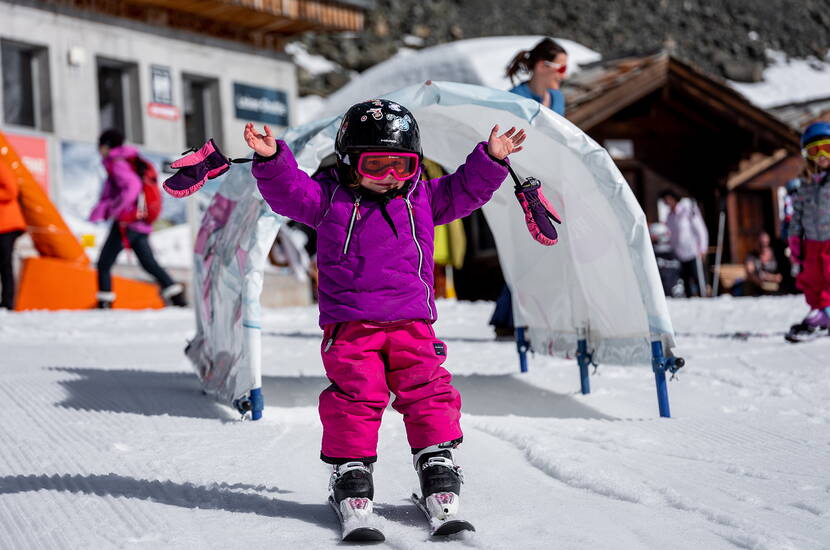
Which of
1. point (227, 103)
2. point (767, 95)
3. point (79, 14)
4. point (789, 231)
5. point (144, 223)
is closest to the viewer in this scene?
point (789, 231)

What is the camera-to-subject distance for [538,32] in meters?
57.7

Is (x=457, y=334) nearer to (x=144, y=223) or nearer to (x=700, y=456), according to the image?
(x=144, y=223)

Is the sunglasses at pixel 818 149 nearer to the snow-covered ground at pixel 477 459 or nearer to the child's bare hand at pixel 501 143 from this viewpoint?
the snow-covered ground at pixel 477 459

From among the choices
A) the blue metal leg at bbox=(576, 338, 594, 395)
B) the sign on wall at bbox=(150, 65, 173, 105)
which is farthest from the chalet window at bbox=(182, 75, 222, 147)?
the blue metal leg at bbox=(576, 338, 594, 395)

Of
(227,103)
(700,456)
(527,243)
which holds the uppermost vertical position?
(227,103)

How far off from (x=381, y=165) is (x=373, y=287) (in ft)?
1.30

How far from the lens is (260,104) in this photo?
18.0 metres

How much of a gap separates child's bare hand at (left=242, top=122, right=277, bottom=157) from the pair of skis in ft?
3.65

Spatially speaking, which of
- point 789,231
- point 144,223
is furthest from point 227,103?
point 789,231

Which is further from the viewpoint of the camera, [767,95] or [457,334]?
[767,95]

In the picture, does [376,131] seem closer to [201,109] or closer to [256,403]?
[256,403]

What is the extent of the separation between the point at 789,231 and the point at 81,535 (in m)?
6.06

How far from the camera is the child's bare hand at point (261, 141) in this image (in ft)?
10.2

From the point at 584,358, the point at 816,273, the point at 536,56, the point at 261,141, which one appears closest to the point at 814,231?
the point at 816,273
